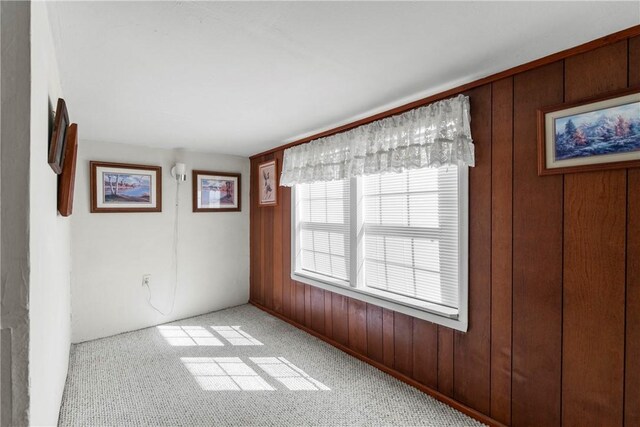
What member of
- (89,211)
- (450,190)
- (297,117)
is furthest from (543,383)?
(89,211)

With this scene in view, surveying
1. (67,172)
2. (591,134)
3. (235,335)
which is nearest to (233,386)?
(235,335)

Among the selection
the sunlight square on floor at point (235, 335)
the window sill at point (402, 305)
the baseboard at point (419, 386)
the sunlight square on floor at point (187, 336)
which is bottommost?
the sunlight square on floor at point (187, 336)

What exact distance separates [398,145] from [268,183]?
2065mm

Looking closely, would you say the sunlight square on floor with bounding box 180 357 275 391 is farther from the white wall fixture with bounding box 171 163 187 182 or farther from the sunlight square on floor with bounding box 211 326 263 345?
the white wall fixture with bounding box 171 163 187 182

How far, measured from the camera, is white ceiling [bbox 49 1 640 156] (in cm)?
124

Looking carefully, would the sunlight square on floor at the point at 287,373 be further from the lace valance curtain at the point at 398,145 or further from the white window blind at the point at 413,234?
the lace valance curtain at the point at 398,145

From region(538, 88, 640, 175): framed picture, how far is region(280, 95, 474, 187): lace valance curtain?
0.39 m

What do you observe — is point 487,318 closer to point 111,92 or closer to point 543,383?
point 543,383

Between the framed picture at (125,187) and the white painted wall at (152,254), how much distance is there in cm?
7

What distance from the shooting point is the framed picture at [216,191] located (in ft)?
12.9

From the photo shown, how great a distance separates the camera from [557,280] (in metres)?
1.61

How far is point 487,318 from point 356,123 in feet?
5.75

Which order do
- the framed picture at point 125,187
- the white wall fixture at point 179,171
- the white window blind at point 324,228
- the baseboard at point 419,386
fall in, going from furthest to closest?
the white wall fixture at point 179,171 < the framed picture at point 125,187 < the white window blind at point 324,228 < the baseboard at point 419,386

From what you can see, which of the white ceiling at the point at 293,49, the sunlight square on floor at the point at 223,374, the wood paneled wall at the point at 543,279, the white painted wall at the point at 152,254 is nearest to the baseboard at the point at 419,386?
the wood paneled wall at the point at 543,279
